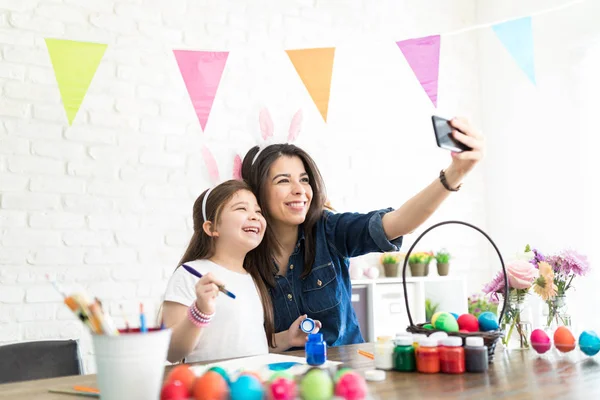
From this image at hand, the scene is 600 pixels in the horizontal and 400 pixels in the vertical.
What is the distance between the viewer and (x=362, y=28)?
3670 mm

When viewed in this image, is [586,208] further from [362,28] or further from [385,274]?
[362,28]

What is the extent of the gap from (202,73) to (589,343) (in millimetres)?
2025

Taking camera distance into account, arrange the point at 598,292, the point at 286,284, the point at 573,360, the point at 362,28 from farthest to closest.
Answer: the point at 362,28 → the point at 598,292 → the point at 286,284 → the point at 573,360

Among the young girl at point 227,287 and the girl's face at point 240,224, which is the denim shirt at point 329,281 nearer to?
the young girl at point 227,287

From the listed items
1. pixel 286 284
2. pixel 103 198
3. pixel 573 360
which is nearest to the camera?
pixel 573 360

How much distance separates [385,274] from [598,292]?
119cm

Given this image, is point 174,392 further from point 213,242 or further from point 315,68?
point 315,68

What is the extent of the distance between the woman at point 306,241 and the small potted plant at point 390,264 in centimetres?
151

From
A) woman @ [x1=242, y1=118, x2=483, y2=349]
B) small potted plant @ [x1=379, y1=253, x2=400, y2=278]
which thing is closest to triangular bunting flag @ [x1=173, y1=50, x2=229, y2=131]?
woman @ [x1=242, y1=118, x2=483, y2=349]

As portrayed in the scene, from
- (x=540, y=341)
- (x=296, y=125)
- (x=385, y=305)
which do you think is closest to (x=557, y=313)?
(x=540, y=341)

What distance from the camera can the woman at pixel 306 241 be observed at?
1.70 metres

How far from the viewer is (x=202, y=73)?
270 centimetres

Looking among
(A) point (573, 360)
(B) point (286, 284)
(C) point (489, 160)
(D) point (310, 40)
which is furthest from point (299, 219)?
(C) point (489, 160)

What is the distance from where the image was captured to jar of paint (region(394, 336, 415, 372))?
42.1 inches
